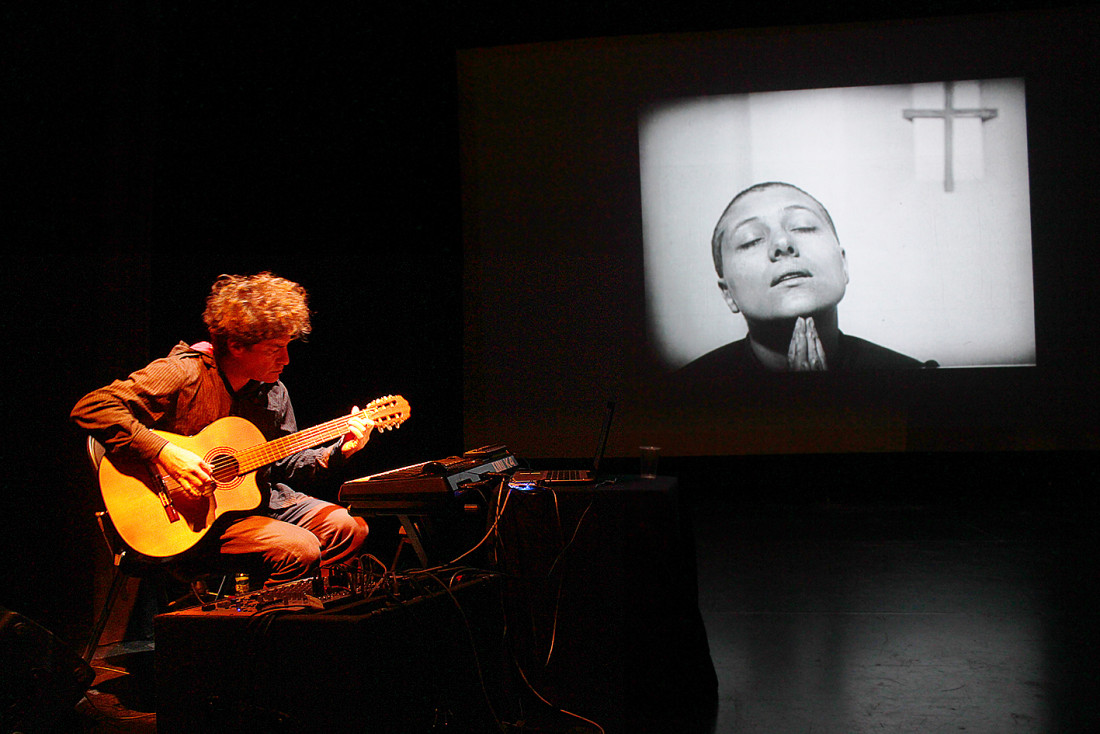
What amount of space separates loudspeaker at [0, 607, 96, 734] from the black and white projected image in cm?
350

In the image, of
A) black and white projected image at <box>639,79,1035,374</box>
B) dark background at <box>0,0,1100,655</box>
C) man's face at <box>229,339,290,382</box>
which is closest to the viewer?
man's face at <box>229,339,290,382</box>

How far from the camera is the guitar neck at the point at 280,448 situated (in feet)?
7.42

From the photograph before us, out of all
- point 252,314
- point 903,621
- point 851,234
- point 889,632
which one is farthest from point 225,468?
point 851,234

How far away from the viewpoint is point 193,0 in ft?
13.0

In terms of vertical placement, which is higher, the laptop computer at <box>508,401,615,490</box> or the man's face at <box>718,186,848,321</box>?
the man's face at <box>718,186,848,321</box>

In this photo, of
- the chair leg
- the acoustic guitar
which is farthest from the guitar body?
the chair leg

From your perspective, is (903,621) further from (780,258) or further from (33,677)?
(33,677)

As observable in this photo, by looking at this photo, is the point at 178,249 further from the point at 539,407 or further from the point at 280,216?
the point at 539,407

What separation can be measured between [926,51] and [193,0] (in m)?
4.11

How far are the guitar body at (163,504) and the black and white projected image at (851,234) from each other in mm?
3019

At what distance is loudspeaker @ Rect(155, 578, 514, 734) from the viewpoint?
1443 mm

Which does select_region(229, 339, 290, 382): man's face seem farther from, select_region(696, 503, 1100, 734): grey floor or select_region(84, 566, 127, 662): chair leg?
select_region(696, 503, 1100, 734): grey floor

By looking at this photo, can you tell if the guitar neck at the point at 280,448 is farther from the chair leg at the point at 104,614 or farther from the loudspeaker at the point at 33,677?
the loudspeaker at the point at 33,677

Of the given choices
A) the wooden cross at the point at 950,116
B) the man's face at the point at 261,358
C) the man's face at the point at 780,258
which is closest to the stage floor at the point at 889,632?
the man's face at the point at 261,358
